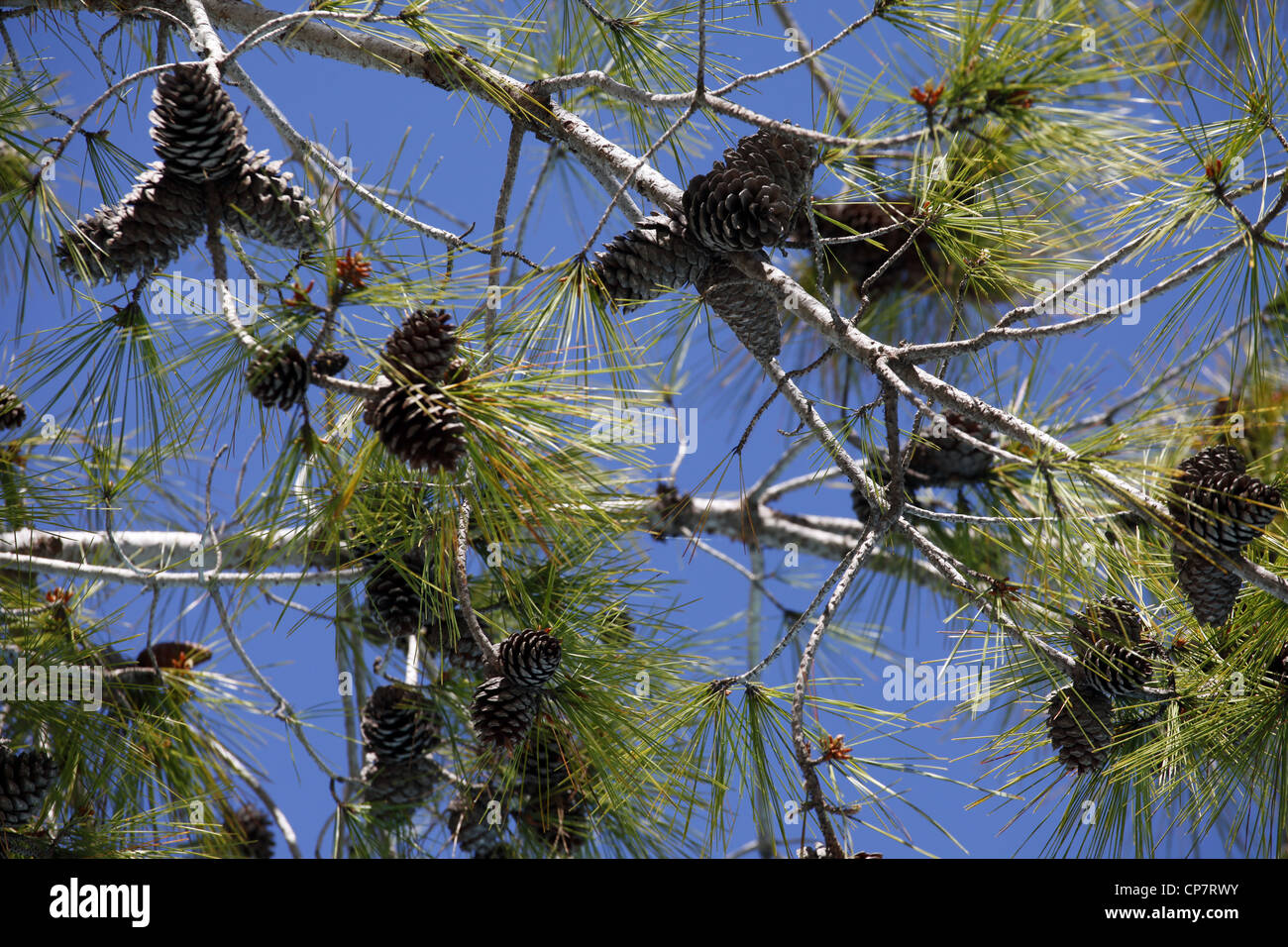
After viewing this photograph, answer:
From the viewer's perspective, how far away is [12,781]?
1162 mm

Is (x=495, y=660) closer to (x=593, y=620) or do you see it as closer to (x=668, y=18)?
(x=593, y=620)

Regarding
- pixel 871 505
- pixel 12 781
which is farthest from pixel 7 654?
pixel 871 505

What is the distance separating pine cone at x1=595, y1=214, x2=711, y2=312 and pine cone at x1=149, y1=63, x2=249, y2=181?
391mm

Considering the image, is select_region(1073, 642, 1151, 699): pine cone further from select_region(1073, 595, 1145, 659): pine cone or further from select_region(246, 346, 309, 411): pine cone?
select_region(246, 346, 309, 411): pine cone

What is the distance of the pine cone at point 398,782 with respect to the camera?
54.1 inches

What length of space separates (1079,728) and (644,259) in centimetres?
70

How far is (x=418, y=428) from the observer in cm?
77

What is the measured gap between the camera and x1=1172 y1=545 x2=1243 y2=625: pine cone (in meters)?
1.02

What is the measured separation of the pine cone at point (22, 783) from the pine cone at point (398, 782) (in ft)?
1.29

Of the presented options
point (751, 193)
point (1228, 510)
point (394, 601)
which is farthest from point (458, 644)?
point (1228, 510)

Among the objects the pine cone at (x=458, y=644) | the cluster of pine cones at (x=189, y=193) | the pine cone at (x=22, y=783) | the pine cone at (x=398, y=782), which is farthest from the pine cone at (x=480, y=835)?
the cluster of pine cones at (x=189, y=193)

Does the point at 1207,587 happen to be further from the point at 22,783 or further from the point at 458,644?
the point at 22,783

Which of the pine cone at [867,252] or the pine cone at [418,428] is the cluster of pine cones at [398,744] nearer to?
the pine cone at [418,428]

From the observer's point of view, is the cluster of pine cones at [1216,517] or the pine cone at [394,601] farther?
the pine cone at [394,601]
